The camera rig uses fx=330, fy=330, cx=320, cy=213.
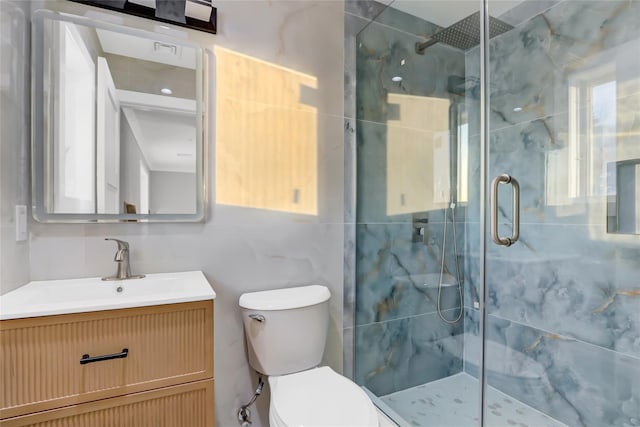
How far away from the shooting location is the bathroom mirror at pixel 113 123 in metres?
1.22

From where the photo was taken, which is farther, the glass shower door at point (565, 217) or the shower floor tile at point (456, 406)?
the shower floor tile at point (456, 406)

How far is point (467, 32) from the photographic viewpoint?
1.55m

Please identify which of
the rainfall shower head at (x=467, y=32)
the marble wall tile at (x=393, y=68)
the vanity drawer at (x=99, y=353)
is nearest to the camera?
the vanity drawer at (x=99, y=353)

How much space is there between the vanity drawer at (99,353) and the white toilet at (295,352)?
31 centimetres

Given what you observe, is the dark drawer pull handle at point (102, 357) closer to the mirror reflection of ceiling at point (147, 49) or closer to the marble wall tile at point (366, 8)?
the mirror reflection of ceiling at point (147, 49)

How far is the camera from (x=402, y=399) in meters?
1.73

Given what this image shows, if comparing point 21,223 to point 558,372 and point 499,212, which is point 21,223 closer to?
point 499,212

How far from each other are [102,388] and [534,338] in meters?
1.91

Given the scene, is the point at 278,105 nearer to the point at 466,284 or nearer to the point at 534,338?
the point at 466,284

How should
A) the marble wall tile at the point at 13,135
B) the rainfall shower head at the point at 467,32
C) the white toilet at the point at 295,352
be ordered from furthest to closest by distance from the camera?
the rainfall shower head at the point at 467,32 < the white toilet at the point at 295,352 < the marble wall tile at the point at 13,135

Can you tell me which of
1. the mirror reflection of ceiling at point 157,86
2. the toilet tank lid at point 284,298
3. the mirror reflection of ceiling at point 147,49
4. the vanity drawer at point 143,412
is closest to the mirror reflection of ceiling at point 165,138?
the mirror reflection of ceiling at point 157,86

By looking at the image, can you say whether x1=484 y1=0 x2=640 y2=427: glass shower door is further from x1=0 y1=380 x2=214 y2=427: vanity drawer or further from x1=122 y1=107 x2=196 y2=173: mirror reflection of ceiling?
x1=122 y1=107 x2=196 y2=173: mirror reflection of ceiling

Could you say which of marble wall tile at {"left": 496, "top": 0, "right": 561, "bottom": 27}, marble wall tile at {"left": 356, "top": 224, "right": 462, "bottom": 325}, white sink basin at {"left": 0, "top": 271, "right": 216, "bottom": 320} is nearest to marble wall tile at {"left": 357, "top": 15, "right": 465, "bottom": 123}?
marble wall tile at {"left": 496, "top": 0, "right": 561, "bottom": 27}

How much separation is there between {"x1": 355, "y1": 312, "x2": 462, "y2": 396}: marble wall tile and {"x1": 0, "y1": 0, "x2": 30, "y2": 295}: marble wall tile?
62.9 inches
